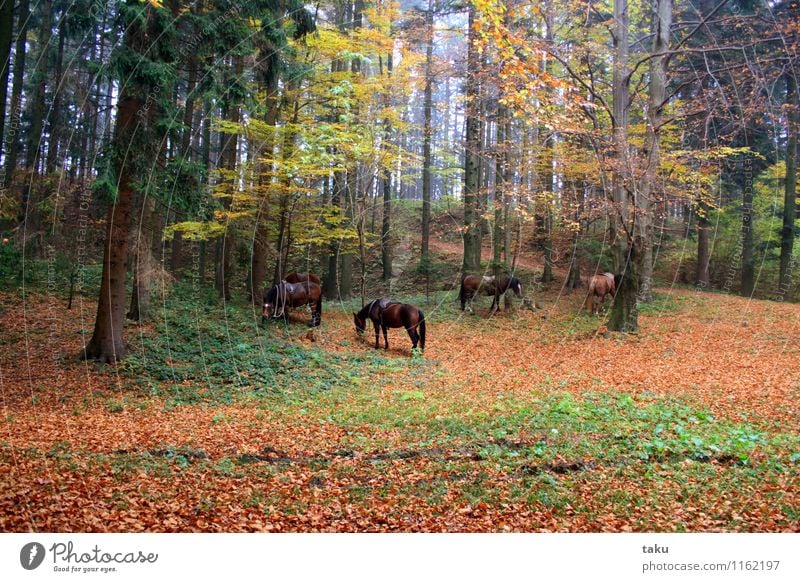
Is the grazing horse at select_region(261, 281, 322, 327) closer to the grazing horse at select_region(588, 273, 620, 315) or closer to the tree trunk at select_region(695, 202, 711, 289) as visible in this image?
the grazing horse at select_region(588, 273, 620, 315)

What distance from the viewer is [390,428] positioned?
314 inches

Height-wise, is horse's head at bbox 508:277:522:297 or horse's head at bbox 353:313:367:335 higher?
horse's head at bbox 508:277:522:297

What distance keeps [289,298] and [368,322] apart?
3.06 metres

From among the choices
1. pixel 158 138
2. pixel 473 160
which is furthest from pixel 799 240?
pixel 158 138

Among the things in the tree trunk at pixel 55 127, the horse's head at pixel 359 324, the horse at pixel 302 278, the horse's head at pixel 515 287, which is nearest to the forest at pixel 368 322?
the horse's head at pixel 359 324

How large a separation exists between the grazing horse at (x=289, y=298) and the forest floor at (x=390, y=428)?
463 millimetres

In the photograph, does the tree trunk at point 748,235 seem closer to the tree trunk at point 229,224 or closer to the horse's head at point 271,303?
the horse's head at point 271,303

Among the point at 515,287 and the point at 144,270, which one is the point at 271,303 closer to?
the point at 144,270

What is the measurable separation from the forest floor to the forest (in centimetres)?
5

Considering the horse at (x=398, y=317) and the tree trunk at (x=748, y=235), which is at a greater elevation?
the tree trunk at (x=748, y=235)

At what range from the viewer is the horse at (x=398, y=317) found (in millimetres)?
14039

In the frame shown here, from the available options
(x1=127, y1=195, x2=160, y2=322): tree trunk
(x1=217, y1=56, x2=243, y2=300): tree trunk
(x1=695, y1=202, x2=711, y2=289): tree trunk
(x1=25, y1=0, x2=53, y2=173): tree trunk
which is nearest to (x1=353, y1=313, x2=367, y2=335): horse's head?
(x1=217, y1=56, x2=243, y2=300): tree trunk

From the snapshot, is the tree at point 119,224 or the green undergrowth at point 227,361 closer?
the tree at point 119,224

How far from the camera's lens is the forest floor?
16.2 ft
